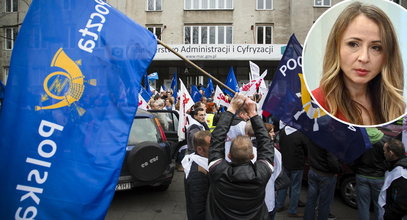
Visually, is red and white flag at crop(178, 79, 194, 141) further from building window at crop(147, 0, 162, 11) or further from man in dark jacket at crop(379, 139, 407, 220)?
building window at crop(147, 0, 162, 11)

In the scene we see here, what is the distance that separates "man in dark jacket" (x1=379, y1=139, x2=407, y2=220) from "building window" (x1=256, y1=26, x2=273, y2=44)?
21449 mm

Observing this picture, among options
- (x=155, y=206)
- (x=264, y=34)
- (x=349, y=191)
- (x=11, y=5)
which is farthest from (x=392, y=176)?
(x=11, y=5)

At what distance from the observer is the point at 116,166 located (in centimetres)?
214

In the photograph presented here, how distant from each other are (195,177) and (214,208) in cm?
42

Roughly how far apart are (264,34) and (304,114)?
21681 mm

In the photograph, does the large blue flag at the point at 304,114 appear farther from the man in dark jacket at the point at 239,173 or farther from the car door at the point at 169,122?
the car door at the point at 169,122

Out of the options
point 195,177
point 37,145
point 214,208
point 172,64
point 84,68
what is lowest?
point 214,208

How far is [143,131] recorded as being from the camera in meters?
5.65

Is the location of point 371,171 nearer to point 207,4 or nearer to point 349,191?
point 349,191

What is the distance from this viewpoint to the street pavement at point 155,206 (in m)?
5.03

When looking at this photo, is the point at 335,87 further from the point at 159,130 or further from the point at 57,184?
the point at 159,130

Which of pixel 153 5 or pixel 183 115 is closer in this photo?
pixel 183 115

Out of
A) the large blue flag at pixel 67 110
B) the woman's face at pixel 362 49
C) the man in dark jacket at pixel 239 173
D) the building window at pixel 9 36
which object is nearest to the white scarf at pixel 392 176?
the man in dark jacket at pixel 239 173

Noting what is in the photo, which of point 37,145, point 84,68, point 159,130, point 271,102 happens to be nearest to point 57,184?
point 37,145
